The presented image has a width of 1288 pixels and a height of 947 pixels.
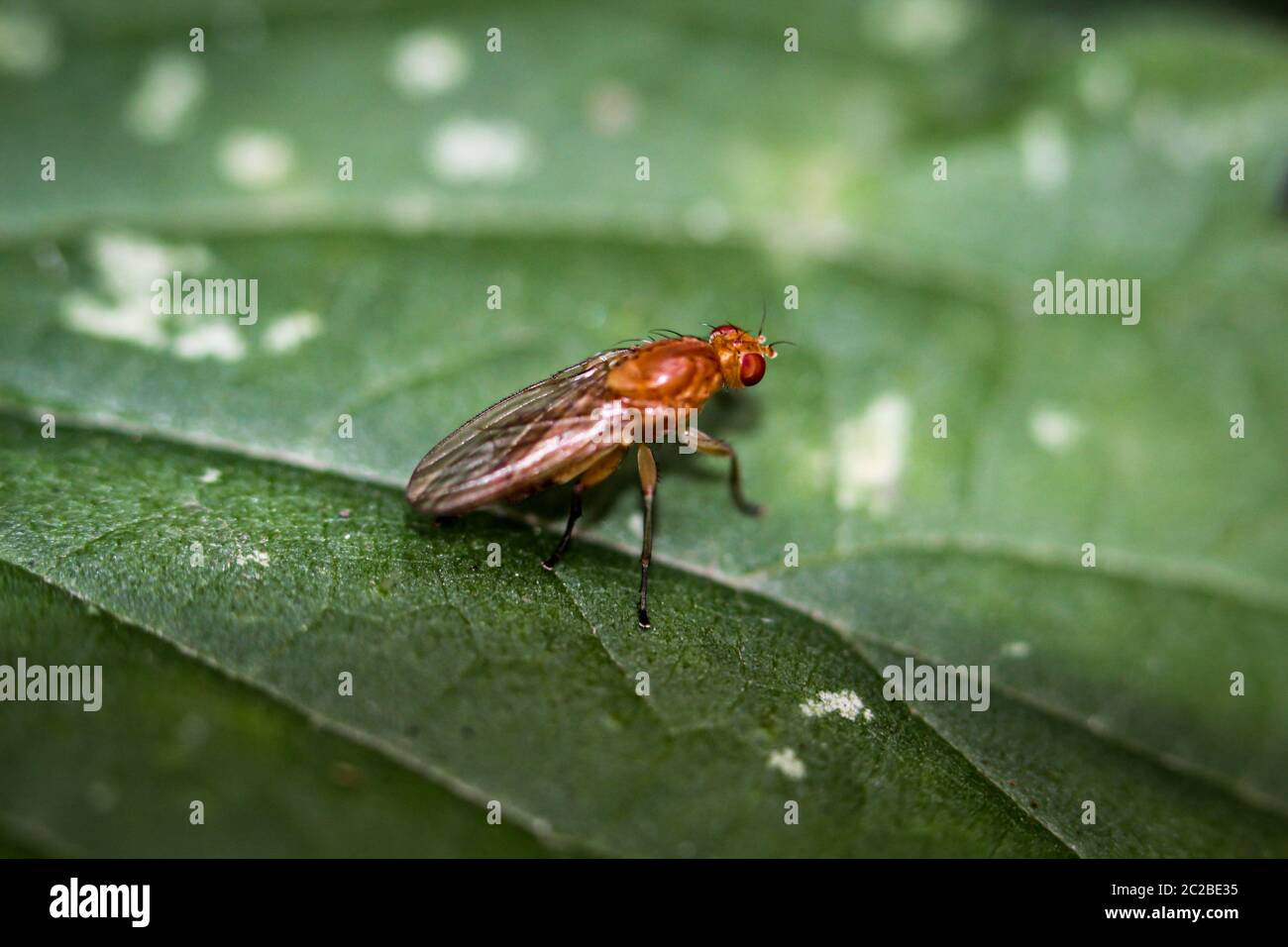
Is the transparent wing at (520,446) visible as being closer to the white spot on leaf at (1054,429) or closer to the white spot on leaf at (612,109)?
the white spot on leaf at (612,109)

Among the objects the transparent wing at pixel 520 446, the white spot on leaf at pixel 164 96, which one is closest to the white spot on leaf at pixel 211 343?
the transparent wing at pixel 520 446

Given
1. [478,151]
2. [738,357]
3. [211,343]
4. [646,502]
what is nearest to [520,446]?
[646,502]

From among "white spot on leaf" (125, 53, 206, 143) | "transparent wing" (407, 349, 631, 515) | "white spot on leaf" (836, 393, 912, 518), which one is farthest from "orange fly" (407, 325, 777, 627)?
"white spot on leaf" (125, 53, 206, 143)

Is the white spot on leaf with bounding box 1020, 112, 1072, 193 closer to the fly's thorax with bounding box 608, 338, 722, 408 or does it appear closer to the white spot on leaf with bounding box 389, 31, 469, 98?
the fly's thorax with bounding box 608, 338, 722, 408

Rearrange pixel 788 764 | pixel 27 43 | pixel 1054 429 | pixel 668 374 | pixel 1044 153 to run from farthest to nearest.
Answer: pixel 1044 153 → pixel 27 43 → pixel 1054 429 → pixel 668 374 → pixel 788 764

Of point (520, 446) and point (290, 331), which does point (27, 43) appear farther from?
point (520, 446)

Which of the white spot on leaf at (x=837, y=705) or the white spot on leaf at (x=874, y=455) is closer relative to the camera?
the white spot on leaf at (x=837, y=705)
